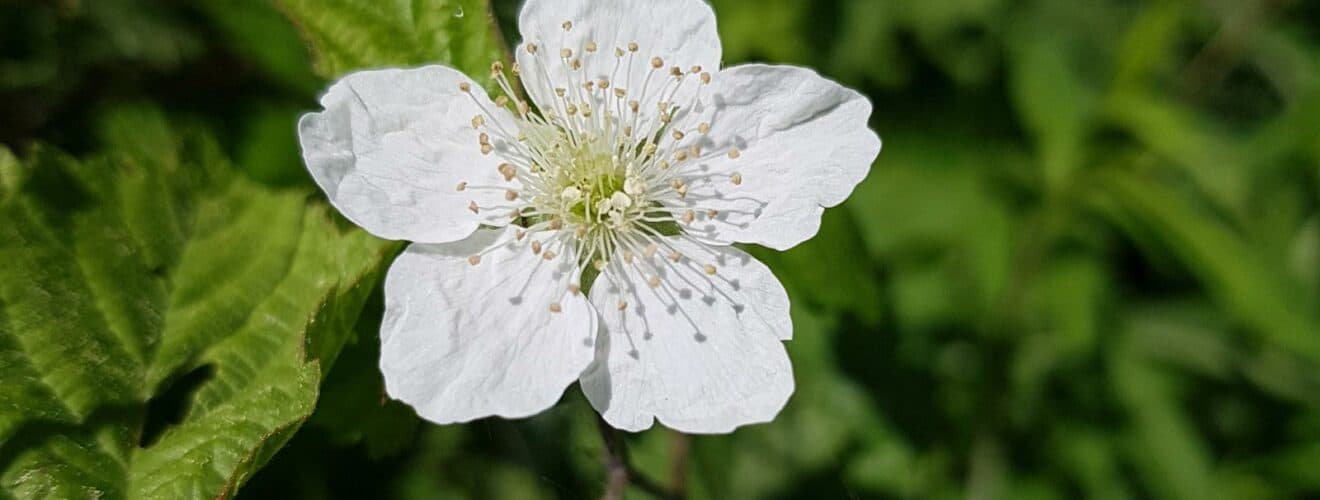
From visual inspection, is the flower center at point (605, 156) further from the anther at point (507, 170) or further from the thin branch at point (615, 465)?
the thin branch at point (615, 465)

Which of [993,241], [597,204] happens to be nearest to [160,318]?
[597,204]

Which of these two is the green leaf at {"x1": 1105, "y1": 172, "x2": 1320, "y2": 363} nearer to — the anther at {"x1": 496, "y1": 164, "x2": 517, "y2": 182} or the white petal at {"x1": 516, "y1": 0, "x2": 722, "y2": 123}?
the white petal at {"x1": 516, "y1": 0, "x2": 722, "y2": 123}

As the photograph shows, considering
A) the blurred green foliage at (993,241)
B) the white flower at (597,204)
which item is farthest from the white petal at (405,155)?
the blurred green foliage at (993,241)

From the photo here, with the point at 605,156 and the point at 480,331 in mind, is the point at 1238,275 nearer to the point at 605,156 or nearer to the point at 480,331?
the point at 605,156

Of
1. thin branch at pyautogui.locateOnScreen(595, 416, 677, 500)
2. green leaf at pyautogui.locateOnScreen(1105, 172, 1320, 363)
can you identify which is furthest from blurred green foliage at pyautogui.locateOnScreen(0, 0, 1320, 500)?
thin branch at pyautogui.locateOnScreen(595, 416, 677, 500)

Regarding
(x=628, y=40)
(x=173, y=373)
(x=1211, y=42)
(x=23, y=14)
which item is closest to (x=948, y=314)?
(x=1211, y=42)

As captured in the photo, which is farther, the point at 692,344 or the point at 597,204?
the point at 597,204
